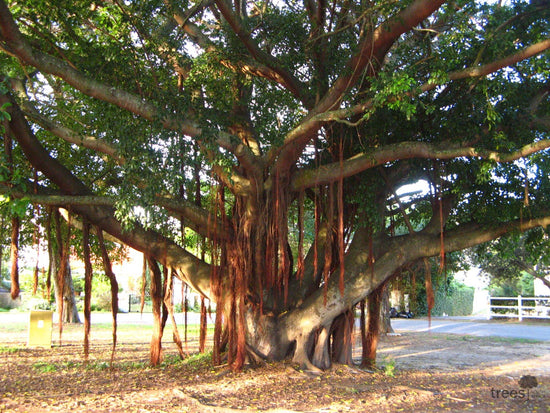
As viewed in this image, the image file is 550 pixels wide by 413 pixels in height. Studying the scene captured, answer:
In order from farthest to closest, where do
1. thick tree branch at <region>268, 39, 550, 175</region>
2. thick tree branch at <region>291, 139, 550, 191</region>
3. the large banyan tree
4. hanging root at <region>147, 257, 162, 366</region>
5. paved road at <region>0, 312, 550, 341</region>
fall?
paved road at <region>0, 312, 550, 341</region>
hanging root at <region>147, 257, 162, 366</region>
the large banyan tree
thick tree branch at <region>291, 139, 550, 191</region>
thick tree branch at <region>268, 39, 550, 175</region>

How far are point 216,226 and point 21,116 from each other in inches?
124

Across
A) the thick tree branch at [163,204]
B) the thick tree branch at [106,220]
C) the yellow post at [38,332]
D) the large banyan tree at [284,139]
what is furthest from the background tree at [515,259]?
the yellow post at [38,332]

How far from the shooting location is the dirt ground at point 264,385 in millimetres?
5777

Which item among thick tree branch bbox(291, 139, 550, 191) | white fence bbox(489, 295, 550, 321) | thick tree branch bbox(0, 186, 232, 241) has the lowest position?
white fence bbox(489, 295, 550, 321)

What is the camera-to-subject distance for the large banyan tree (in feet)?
22.1

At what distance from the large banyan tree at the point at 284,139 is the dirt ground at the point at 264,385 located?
72 cm

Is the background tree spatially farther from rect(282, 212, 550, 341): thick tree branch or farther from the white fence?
the white fence

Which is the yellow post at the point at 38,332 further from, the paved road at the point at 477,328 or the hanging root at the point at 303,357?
the hanging root at the point at 303,357

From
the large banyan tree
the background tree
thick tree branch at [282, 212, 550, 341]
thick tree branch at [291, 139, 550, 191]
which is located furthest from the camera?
the background tree

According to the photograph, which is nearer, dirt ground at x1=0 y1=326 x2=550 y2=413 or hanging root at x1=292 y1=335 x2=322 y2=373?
dirt ground at x1=0 y1=326 x2=550 y2=413

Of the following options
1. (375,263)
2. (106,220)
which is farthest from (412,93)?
(106,220)

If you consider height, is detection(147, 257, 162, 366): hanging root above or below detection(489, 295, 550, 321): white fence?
above

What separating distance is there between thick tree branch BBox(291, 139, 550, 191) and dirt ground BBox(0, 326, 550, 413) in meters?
2.83

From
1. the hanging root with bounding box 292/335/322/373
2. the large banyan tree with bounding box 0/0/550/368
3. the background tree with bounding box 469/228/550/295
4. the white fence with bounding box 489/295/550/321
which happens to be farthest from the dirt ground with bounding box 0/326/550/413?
the white fence with bounding box 489/295/550/321
